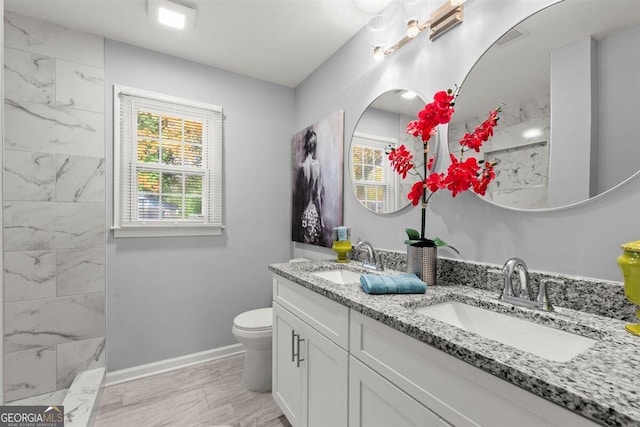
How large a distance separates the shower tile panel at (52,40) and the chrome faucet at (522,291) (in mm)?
2927

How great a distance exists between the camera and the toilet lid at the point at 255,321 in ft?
6.66

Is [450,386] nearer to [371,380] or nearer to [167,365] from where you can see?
[371,380]

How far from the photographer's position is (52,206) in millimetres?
2031

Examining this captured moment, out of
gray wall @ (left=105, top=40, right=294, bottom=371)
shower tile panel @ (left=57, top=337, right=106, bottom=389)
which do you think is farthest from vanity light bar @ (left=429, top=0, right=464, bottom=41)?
shower tile panel @ (left=57, top=337, right=106, bottom=389)

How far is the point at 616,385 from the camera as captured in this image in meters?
0.53

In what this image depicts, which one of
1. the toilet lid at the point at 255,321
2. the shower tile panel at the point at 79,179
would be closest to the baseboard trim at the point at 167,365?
the toilet lid at the point at 255,321

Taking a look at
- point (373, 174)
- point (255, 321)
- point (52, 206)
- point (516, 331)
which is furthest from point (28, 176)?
point (516, 331)

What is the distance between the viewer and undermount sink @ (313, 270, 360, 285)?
5.78 ft

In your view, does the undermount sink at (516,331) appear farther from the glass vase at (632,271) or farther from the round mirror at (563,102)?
the round mirror at (563,102)

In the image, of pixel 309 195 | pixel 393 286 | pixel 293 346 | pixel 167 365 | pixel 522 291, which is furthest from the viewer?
pixel 309 195

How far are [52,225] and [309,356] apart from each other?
2054 millimetres

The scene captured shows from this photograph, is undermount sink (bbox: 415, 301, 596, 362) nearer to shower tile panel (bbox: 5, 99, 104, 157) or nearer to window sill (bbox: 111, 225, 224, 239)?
window sill (bbox: 111, 225, 224, 239)

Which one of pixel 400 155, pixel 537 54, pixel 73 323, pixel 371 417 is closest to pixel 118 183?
pixel 73 323

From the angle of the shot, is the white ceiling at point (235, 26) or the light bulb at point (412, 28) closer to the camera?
the light bulb at point (412, 28)
